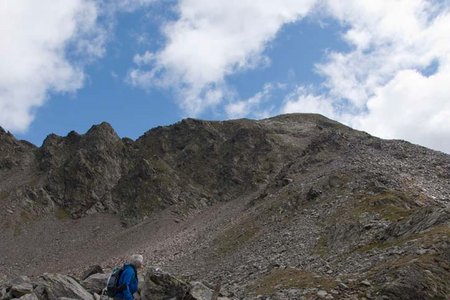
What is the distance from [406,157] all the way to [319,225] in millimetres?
29947

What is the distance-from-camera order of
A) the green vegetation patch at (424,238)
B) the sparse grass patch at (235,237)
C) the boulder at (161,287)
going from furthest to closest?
1. the sparse grass patch at (235,237)
2. the green vegetation patch at (424,238)
3. the boulder at (161,287)

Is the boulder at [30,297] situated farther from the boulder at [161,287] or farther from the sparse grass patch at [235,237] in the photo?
the sparse grass patch at [235,237]

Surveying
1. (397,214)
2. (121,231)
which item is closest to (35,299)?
(397,214)

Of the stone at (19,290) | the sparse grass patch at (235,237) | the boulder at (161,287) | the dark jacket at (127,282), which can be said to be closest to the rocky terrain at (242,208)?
the sparse grass patch at (235,237)

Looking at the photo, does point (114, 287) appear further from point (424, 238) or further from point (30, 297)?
point (424, 238)

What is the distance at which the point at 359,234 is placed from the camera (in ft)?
137

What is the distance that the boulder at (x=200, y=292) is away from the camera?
1023 inches

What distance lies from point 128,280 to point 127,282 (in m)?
0.09

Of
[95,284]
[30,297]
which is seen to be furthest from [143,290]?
[30,297]

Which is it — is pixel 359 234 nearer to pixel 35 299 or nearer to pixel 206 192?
pixel 35 299

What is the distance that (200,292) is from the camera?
26406 millimetres

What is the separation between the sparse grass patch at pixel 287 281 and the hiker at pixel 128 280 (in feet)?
40.0

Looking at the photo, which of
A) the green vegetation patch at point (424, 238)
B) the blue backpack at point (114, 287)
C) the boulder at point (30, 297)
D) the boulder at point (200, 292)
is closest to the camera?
the blue backpack at point (114, 287)

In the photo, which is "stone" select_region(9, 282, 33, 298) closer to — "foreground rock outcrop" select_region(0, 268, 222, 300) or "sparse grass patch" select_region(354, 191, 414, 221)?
"foreground rock outcrop" select_region(0, 268, 222, 300)
